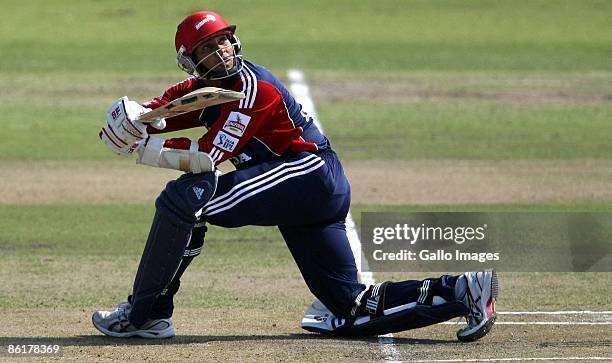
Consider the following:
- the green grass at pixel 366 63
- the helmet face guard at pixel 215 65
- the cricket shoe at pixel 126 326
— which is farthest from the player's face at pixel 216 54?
the green grass at pixel 366 63

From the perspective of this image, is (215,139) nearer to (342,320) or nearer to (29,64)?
(342,320)

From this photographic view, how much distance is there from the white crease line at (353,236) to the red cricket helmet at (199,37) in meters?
0.84

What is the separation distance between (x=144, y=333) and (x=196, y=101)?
1320mm

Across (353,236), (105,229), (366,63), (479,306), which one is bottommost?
(366,63)

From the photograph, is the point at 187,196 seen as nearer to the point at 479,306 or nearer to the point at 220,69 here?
the point at 220,69

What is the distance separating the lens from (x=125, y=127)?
689 cm

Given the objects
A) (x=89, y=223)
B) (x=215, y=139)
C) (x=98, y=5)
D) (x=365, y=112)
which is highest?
(x=215, y=139)

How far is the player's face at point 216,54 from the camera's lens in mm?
7145

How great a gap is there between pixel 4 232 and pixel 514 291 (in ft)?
14.6

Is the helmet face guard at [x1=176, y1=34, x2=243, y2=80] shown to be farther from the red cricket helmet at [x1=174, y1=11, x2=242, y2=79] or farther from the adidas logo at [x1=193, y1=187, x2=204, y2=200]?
the adidas logo at [x1=193, y1=187, x2=204, y2=200]

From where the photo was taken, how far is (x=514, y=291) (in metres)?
8.59

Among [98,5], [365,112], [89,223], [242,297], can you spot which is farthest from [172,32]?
[242,297]

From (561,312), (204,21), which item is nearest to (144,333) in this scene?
(204,21)

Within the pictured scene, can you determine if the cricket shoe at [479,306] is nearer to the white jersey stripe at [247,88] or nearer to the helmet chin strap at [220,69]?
the white jersey stripe at [247,88]
